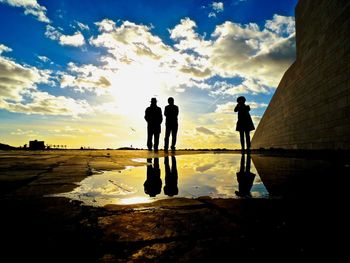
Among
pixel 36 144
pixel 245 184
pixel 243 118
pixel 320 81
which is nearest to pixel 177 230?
pixel 245 184

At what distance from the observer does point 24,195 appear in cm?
182

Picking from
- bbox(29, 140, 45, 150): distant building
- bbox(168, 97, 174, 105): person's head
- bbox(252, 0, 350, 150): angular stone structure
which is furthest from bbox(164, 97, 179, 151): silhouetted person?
bbox(29, 140, 45, 150): distant building

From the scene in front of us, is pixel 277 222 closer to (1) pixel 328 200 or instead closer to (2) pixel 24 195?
(1) pixel 328 200

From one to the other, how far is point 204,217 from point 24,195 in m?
1.39

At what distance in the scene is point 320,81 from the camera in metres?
10.2

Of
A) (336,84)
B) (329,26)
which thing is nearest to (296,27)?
(329,26)

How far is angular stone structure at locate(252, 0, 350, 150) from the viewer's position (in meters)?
8.15

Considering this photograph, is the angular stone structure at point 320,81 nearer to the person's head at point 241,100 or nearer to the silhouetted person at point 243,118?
the silhouetted person at point 243,118

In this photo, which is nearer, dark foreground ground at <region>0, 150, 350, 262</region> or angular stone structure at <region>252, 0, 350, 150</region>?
dark foreground ground at <region>0, 150, 350, 262</region>

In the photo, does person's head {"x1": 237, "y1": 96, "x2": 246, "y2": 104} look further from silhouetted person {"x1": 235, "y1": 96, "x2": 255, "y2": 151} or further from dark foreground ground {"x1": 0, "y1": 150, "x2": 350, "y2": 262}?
dark foreground ground {"x1": 0, "y1": 150, "x2": 350, "y2": 262}

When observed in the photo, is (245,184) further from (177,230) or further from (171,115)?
(171,115)

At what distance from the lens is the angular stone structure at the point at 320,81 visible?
26.7 ft

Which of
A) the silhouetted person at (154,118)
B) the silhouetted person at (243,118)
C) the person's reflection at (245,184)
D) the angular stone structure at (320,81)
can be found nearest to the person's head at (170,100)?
the silhouetted person at (154,118)

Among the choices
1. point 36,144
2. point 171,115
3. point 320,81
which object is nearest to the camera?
point 320,81
